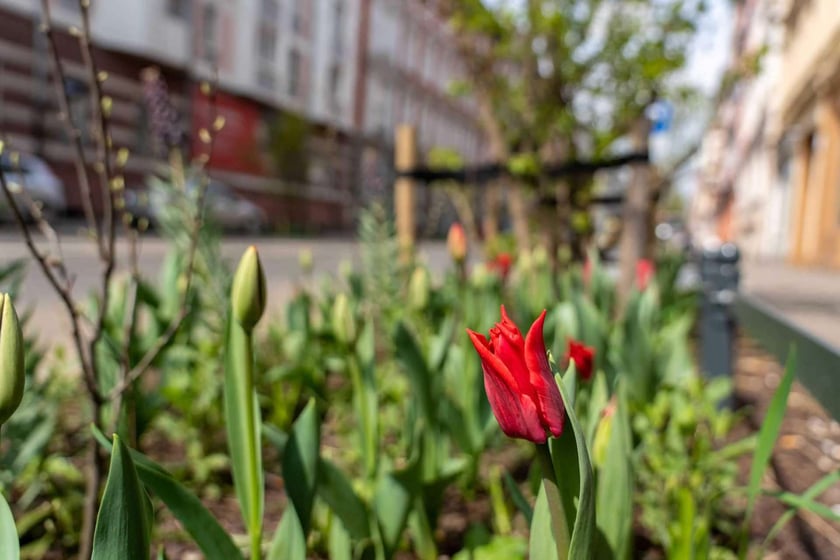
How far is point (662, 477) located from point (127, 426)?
1265 millimetres

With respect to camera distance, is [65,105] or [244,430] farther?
[65,105]

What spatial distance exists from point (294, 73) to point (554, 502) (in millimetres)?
29575

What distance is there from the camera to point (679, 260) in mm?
6047

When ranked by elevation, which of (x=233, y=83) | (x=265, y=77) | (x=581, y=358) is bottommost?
(x=581, y=358)

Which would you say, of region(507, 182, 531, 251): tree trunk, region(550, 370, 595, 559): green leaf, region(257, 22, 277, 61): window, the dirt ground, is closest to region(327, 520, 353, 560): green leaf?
region(550, 370, 595, 559): green leaf

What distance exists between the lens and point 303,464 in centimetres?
102

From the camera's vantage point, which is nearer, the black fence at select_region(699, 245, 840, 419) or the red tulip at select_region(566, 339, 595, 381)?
the red tulip at select_region(566, 339, 595, 381)

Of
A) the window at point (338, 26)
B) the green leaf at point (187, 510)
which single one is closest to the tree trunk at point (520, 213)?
the green leaf at point (187, 510)

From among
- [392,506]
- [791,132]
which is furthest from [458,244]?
[791,132]

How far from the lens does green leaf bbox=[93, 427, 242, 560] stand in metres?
0.87

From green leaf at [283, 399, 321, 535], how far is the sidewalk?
9.14ft

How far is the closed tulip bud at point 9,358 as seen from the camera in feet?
2.24

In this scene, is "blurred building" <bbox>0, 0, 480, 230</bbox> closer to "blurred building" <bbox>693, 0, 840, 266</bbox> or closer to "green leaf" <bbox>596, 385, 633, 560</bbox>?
"blurred building" <bbox>693, 0, 840, 266</bbox>

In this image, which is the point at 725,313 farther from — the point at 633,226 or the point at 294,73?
the point at 294,73
